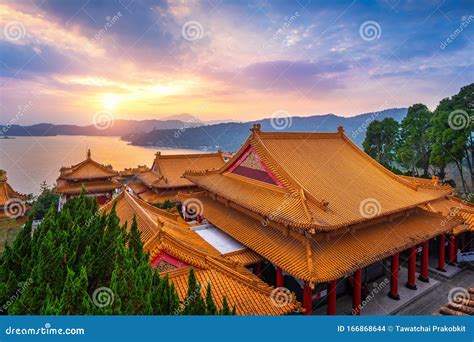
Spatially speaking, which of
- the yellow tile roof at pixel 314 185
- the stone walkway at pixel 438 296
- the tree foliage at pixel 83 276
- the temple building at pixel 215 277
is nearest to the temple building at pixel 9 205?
the yellow tile roof at pixel 314 185

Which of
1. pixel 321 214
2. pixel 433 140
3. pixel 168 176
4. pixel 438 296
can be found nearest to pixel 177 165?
pixel 168 176

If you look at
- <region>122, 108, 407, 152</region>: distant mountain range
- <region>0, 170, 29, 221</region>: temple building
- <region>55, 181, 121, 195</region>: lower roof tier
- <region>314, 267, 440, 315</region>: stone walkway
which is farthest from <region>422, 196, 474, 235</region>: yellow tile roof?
<region>122, 108, 407, 152</region>: distant mountain range

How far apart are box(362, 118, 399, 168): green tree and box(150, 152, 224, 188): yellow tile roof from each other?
2272 cm

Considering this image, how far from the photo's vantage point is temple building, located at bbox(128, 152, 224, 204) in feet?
91.7

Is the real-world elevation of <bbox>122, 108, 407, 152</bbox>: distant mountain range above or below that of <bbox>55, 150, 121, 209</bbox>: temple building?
above

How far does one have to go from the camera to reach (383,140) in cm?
4144

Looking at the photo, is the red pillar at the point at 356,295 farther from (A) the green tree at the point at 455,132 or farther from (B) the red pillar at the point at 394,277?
(A) the green tree at the point at 455,132

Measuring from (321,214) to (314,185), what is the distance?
7.35 ft

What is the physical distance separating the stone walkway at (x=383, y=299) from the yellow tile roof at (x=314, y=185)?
4027 millimetres

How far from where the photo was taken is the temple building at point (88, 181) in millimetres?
25438

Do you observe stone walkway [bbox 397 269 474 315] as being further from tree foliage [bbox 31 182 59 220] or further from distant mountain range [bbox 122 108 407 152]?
distant mountain range [bbox 122 108 407 152]

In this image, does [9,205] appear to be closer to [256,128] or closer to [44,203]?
[44,203]

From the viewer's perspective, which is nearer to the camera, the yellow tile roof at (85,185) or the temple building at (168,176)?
the yellow tile roof at (85,185)

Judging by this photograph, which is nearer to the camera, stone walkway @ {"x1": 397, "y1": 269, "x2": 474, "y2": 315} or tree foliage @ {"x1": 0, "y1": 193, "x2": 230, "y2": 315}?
tree foliage @ {"x1": 0, "y1": 193, "x2": 230, "y2": 315}
